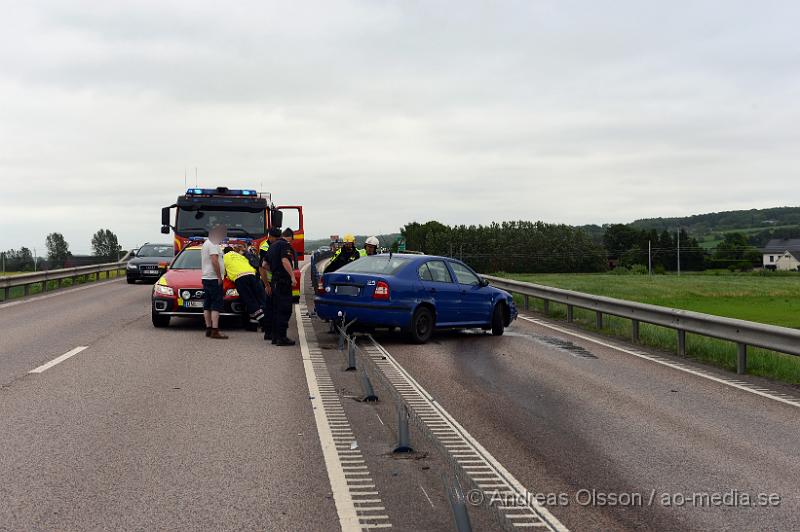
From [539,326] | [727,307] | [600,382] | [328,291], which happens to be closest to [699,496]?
[600,382]

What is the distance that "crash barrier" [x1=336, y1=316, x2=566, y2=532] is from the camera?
4.37 metres

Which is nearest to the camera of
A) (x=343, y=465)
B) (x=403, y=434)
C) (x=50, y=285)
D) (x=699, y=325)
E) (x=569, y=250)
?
(x=343, y=465)

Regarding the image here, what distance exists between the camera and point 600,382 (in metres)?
9.91

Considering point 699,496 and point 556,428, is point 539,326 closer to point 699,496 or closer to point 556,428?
point 556,428

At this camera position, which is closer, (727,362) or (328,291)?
(727,362)

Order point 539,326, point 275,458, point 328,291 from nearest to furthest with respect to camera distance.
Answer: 1. point 275,458
2. point 328,291
3. point 539,326

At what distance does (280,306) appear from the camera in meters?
13.2

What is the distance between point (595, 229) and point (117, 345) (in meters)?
140

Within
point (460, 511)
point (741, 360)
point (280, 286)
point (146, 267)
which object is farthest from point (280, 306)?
point (146, 267)

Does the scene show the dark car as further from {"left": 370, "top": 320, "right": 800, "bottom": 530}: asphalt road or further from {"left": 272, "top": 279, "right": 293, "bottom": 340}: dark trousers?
{"left": 370, "top": 320, "right": 800, "bottom": 530}: asphalt road

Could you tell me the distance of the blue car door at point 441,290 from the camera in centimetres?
1394

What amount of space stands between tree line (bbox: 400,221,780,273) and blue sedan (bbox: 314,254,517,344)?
1159 inches

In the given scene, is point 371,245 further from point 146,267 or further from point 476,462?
point 146,267

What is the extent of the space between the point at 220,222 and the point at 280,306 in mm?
8607
